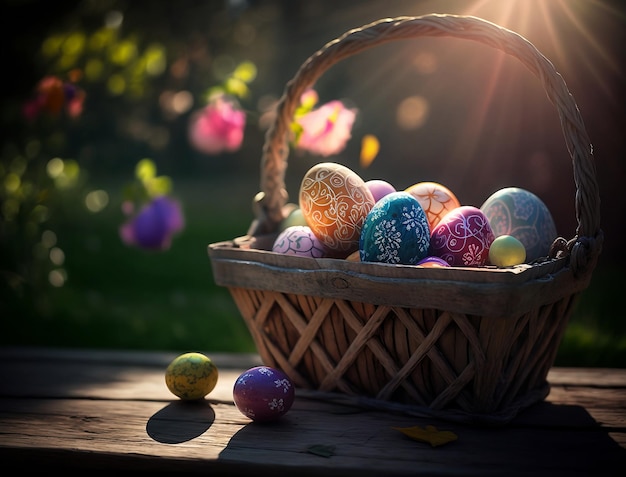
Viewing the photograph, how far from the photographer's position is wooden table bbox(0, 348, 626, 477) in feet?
4.86

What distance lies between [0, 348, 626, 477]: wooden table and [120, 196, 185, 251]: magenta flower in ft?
2.97

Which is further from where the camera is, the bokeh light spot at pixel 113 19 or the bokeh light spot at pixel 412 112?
the bokeh light spot at pixel 412 112

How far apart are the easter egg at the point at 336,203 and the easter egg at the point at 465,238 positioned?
0.77 ft

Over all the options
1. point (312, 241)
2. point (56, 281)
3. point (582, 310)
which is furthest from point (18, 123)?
point (582, 310)

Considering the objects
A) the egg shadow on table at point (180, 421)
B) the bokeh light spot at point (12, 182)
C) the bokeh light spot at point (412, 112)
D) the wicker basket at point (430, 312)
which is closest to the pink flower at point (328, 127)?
the wicker basket at point (430, 312)

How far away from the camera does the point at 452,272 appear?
1573 millimetres

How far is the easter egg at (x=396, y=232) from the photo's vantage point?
68.5 inches

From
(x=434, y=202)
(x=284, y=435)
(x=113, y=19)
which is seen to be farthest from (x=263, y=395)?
(x=113, y=19)

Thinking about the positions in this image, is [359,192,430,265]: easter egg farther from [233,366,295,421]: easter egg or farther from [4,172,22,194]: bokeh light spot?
[4,172,22,194]: bokeh light spot

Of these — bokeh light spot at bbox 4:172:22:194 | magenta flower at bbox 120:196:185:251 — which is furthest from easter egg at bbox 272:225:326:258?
bokeh light spot at bbox 4:172:22:194

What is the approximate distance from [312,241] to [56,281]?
1714mm

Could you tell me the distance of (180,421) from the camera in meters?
1.77

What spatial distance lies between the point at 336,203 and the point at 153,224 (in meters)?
1.27

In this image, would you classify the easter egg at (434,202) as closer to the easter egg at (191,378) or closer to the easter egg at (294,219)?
the easter egg at (294,219)
